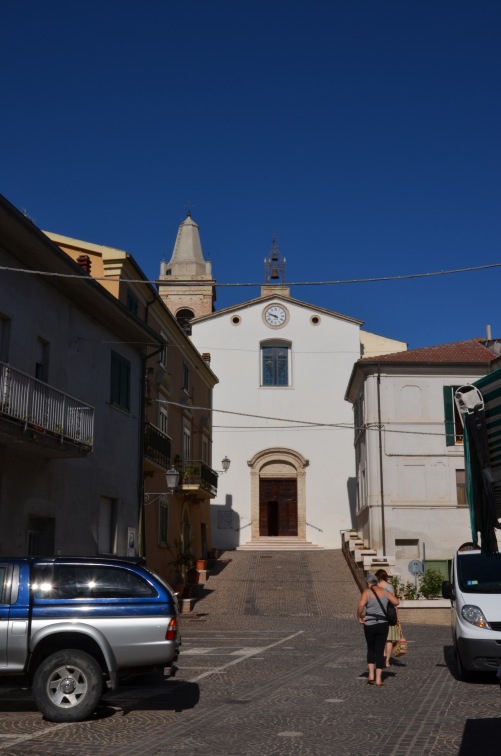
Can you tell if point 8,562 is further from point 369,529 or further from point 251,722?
Result: point 369,529

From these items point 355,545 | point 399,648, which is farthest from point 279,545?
point 399,648

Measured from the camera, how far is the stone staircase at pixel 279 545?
4097cm

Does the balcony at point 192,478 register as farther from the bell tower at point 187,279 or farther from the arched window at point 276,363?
the bell tower at point 187,279

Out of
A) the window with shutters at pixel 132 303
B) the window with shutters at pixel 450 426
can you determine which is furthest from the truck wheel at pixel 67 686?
the window with shutters at pixel 450 426

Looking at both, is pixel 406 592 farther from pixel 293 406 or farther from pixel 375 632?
pixel 293 406

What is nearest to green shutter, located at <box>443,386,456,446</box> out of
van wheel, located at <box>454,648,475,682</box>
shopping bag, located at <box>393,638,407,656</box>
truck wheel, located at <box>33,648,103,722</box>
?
shopping bag, located at <box>393,638,407,656</box>

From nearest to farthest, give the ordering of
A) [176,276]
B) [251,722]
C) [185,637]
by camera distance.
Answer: [251,722], [185,637], [176,276]

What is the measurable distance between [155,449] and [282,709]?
52.8 ft

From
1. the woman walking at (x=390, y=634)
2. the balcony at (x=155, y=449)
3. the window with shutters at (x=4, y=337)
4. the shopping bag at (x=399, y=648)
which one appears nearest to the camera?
the woman walking at (x=390, y=634)

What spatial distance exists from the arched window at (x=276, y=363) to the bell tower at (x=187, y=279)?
521 cm

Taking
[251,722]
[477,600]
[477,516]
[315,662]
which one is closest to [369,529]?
[315,662]

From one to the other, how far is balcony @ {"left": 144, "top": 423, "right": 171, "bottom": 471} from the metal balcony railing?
21.9ft

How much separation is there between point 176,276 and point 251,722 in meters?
45.0

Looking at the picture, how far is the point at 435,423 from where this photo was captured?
33.6 m
